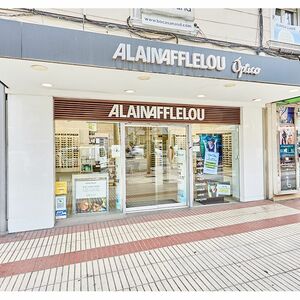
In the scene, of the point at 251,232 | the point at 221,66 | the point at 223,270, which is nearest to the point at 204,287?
the point at 223,270

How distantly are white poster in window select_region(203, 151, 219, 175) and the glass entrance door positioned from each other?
0.71m

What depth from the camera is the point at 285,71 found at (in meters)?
4.58

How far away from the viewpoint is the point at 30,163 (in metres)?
4.90

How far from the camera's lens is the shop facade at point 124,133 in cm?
354

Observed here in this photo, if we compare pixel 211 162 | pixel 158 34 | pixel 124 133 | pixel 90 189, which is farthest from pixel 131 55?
pixel 211 162

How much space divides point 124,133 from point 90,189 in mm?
1496

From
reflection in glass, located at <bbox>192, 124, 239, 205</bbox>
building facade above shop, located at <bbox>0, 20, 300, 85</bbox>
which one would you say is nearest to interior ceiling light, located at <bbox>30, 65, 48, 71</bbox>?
building facade above shop, located at <bbox>0, 20, 300, 85</bbox>

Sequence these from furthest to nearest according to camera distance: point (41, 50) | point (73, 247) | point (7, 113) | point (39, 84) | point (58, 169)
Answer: point (58, 169), point (7, 113), point (39, 84), point (73, 247), point (41, 50)

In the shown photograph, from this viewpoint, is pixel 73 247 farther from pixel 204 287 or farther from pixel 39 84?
pixel 39 84

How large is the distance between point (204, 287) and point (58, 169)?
3833mm

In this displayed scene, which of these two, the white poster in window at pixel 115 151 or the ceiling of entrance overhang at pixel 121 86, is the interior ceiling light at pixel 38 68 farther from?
the white poster in window at pixel 115 151

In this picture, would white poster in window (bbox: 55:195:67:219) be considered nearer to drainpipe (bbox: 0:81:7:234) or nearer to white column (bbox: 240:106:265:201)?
drainpipe (bbox: 0:81:7:234)

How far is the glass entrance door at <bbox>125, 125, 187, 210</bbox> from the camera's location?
6121 mm
